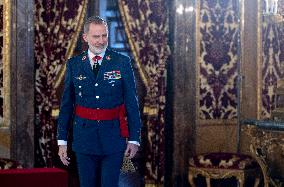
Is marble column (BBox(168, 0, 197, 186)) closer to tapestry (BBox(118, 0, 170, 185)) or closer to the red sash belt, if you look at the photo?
tapestry (BBox(118, 0, 170, 185))

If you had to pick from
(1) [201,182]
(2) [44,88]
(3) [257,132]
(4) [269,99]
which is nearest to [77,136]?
(2) [44,88]

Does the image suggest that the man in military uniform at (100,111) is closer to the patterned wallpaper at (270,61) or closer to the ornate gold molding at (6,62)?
the ornate gold molding at (6,62)

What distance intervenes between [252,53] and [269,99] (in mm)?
581

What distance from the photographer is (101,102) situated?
298 cm

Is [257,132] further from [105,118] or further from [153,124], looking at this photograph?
[105,118]

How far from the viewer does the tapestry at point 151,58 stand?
541 centimetres

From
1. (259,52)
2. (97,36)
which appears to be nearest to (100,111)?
(97,36)

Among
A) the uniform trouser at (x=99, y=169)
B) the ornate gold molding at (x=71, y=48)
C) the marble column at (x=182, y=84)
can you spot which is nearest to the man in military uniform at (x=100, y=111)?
the uniform trouser at (x=99, y=169)

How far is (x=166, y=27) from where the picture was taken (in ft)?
18.2

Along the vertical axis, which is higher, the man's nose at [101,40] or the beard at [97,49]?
the man's nose at [101,40]

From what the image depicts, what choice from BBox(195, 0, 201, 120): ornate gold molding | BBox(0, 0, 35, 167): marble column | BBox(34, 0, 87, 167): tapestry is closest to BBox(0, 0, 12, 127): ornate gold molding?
BBox(0, 0, 35, 167): marble column

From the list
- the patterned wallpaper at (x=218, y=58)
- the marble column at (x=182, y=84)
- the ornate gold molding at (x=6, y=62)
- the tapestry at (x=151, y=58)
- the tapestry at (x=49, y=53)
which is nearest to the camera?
the ornate gold molding at (x=6, y=62)

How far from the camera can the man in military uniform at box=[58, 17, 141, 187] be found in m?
2.92

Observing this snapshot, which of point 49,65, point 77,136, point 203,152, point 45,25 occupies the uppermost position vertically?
point 45,25
